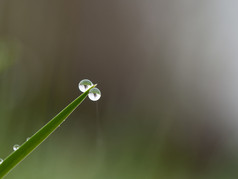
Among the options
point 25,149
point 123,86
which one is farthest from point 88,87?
point 123,86

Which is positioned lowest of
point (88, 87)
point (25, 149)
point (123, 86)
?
point (25, 149)

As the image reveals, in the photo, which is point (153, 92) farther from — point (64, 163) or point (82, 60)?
point (64, 163)

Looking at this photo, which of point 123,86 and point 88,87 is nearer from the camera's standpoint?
point 88,87

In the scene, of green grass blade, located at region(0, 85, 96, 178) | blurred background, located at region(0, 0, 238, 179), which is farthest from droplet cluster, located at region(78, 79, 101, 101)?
blurred background, located at region(0, 0, 238, 179)

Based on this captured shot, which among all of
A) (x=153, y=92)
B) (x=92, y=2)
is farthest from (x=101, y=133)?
(x=92, y=2)

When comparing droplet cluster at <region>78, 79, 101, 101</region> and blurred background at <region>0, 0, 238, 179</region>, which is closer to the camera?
droplet cluster at <region>78, 79, 101, 101</region>

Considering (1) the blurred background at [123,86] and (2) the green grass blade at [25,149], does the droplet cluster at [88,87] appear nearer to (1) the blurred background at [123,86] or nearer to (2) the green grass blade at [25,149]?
(2) the green grass blade at [25,149]

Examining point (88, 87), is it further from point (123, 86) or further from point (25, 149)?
point (123, 86)

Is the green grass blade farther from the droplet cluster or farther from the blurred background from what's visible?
the blurred background

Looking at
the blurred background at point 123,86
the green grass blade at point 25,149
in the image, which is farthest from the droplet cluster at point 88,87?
the blurred background at point 123,86
